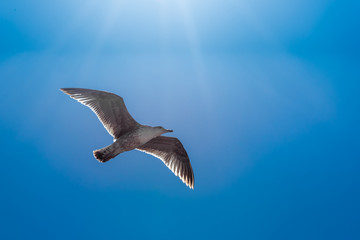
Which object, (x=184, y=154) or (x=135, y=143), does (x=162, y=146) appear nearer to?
(x=184, y=154)

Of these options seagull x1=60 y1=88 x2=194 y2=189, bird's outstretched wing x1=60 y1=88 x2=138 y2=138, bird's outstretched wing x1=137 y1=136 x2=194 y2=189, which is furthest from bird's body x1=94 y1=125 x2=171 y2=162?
bird's outstretched wing x1=137 y1=136 x2=194 y2=189

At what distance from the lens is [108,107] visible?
727cm

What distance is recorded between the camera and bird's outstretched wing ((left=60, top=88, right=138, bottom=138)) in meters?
7.11

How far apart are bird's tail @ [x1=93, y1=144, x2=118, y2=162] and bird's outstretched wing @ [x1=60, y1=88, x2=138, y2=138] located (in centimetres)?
53

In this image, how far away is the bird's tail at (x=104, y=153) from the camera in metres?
6.99

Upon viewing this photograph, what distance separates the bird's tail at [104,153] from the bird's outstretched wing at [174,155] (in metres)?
1.37

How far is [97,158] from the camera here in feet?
23.0

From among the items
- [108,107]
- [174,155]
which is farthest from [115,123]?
[174,155]

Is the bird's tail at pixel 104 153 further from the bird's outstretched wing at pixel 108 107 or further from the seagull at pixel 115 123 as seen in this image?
the bird's outstretched wing at pixel 108 107

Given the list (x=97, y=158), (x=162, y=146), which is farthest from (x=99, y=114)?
(x=162, y=146)

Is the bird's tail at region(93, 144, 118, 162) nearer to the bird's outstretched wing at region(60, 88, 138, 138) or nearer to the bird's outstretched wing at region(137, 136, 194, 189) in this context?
the bird's outstretched wing at region(60, 88, 138, 138)

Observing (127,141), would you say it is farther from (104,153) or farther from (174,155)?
(174,155)

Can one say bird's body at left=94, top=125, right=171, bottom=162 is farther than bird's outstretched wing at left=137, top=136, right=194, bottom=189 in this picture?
No

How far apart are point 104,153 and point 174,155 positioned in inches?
92.3
